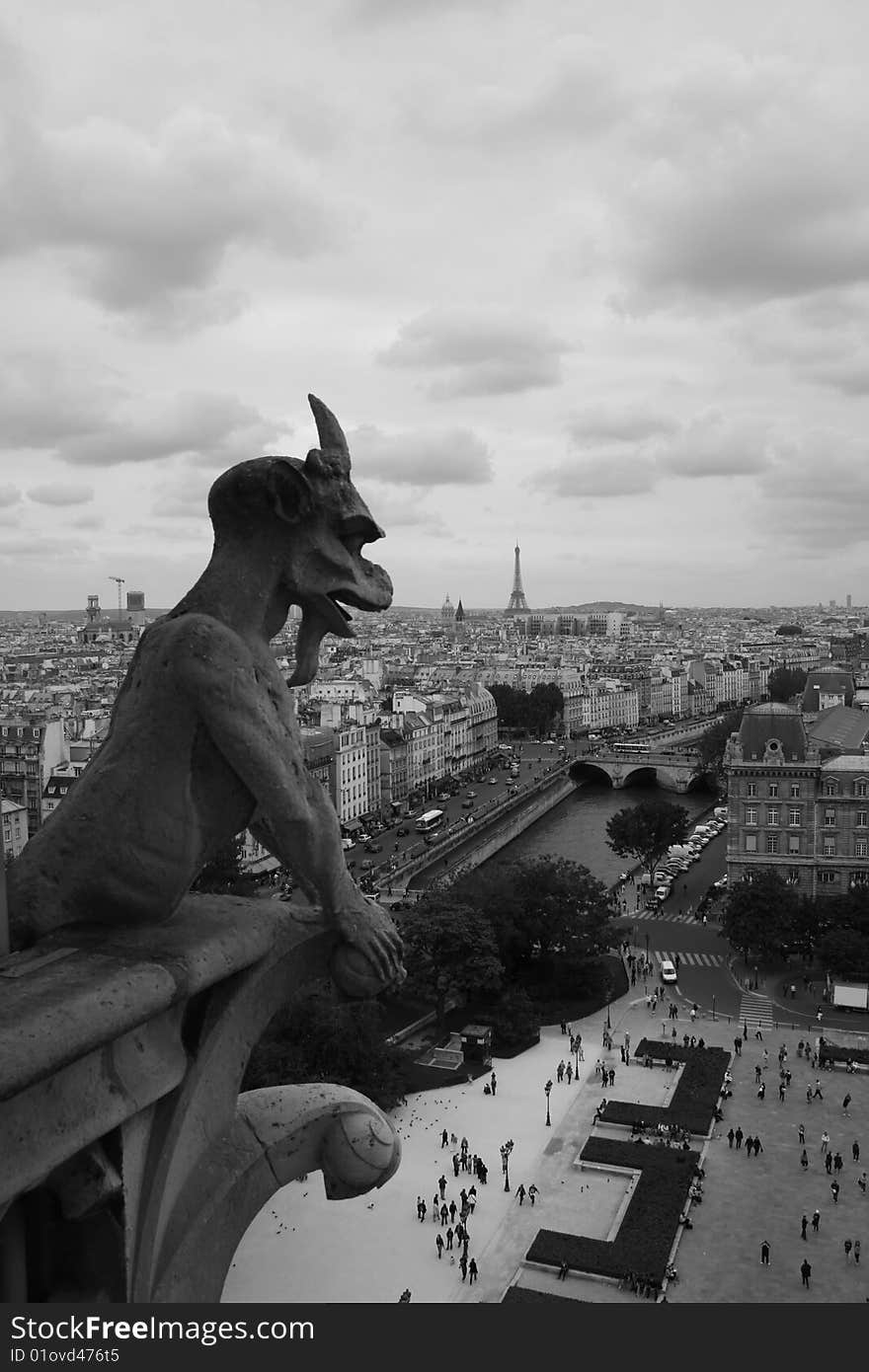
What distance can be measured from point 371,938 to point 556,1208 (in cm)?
1911

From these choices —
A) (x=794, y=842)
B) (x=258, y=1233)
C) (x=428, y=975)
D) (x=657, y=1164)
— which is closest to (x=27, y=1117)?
(x=258, y=1233)

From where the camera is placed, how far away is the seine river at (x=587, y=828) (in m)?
58.9

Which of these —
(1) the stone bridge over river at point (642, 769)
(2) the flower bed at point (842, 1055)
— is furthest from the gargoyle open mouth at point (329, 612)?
(1) the stone bridge over river at point (642, 769)

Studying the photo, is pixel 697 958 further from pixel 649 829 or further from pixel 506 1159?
pixel 506 1159

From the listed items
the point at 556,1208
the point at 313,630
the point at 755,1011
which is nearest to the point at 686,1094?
the point at 556,1208

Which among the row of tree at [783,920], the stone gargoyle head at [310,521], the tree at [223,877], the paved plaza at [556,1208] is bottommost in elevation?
the paved plaza at [556,1208]

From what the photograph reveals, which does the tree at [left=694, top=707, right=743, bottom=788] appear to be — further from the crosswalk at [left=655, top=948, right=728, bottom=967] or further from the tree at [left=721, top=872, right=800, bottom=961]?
the tree at [left=721, top=872, right=800, bottom=961]

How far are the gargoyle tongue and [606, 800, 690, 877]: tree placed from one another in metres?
47.2

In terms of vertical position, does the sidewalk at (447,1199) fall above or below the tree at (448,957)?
below

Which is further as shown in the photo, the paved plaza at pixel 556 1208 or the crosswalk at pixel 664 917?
the crosswalk at pixel 664 917

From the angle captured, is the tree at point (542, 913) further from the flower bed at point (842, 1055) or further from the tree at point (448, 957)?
the flower bed at point (842, 1055)

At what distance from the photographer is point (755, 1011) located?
113ft

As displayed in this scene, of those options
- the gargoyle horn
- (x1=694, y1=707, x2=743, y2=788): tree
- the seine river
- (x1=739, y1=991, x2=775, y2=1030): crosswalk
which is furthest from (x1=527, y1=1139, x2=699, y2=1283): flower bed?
(x1=694, y1=707, x2=743, y2=788): tree

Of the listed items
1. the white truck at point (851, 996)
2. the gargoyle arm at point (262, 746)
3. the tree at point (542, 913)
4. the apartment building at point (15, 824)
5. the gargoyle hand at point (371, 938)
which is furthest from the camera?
the apartment building at point (15, 824)
